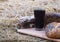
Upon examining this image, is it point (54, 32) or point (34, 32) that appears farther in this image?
point (34, 32)

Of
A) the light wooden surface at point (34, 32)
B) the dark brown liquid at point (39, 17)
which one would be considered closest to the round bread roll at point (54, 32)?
the light wooden surface at point (34, 32)

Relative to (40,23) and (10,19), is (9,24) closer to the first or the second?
(10,19)

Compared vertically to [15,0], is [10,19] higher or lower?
lower

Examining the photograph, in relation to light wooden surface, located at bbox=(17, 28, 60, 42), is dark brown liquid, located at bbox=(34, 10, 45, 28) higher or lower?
higher

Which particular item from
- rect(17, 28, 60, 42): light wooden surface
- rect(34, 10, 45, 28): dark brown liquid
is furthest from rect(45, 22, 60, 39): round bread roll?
rect(34, 10, 45, 28): dark brown liquid

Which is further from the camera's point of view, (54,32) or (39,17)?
(39,17)

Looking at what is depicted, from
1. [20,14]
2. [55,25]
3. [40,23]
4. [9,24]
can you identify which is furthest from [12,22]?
[55,25]

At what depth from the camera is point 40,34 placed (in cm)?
131

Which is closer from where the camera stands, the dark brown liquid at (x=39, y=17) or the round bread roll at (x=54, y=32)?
the round bread roll at (x=54, y=32)

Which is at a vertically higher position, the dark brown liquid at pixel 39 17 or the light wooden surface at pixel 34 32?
the dark brown liquid at pixel 39 17

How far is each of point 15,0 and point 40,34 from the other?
4.38 feet

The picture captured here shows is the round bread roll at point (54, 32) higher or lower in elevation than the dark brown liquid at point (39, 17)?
lower

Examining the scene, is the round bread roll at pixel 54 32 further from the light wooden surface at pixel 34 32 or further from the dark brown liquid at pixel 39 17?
the dark brown liquid at pixel 39 17

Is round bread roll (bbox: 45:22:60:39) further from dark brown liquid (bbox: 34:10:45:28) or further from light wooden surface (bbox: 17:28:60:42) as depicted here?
dark brown liquid (bbox: 34:10:45:28)
